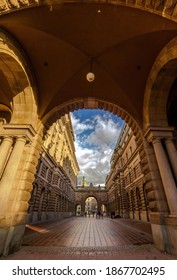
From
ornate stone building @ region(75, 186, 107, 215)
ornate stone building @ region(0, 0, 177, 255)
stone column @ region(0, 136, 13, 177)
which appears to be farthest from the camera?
ornate stone building @ region(75, 186, 107, 215)

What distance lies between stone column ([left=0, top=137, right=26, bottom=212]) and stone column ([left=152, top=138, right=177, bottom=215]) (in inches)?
214

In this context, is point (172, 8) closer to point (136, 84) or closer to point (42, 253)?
point (136, 84)

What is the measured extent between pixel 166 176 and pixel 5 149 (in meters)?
6.12

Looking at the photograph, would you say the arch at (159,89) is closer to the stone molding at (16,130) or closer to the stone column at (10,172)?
the stone molding at (16,130)

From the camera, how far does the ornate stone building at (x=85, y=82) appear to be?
4.52 m

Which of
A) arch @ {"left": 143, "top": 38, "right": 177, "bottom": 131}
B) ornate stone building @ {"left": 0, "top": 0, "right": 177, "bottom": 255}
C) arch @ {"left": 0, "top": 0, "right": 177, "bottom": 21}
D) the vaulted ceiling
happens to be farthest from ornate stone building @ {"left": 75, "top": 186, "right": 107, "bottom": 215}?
arch @ {"left": 0, "top": 0, "right": 177, "bottom": 21}

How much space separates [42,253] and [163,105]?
7431 mm

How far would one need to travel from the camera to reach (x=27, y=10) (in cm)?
418

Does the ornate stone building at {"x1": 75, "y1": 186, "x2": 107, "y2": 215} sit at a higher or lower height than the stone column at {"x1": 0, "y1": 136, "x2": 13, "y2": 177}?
higher

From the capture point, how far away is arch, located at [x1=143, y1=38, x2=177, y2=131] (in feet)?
18.0

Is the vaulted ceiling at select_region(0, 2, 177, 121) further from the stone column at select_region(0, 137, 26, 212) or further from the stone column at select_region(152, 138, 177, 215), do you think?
the stone column at select_region(0, 137, 26, 212)

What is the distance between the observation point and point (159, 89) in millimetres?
6262

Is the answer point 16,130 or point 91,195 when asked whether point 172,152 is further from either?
point 91,195

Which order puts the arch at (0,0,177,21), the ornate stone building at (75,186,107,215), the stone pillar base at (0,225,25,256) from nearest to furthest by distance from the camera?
the arch at (0,0,177,21)
the stone pillar base at (0,225,25,256)
the ornate stone building at (75,186,107,215)
